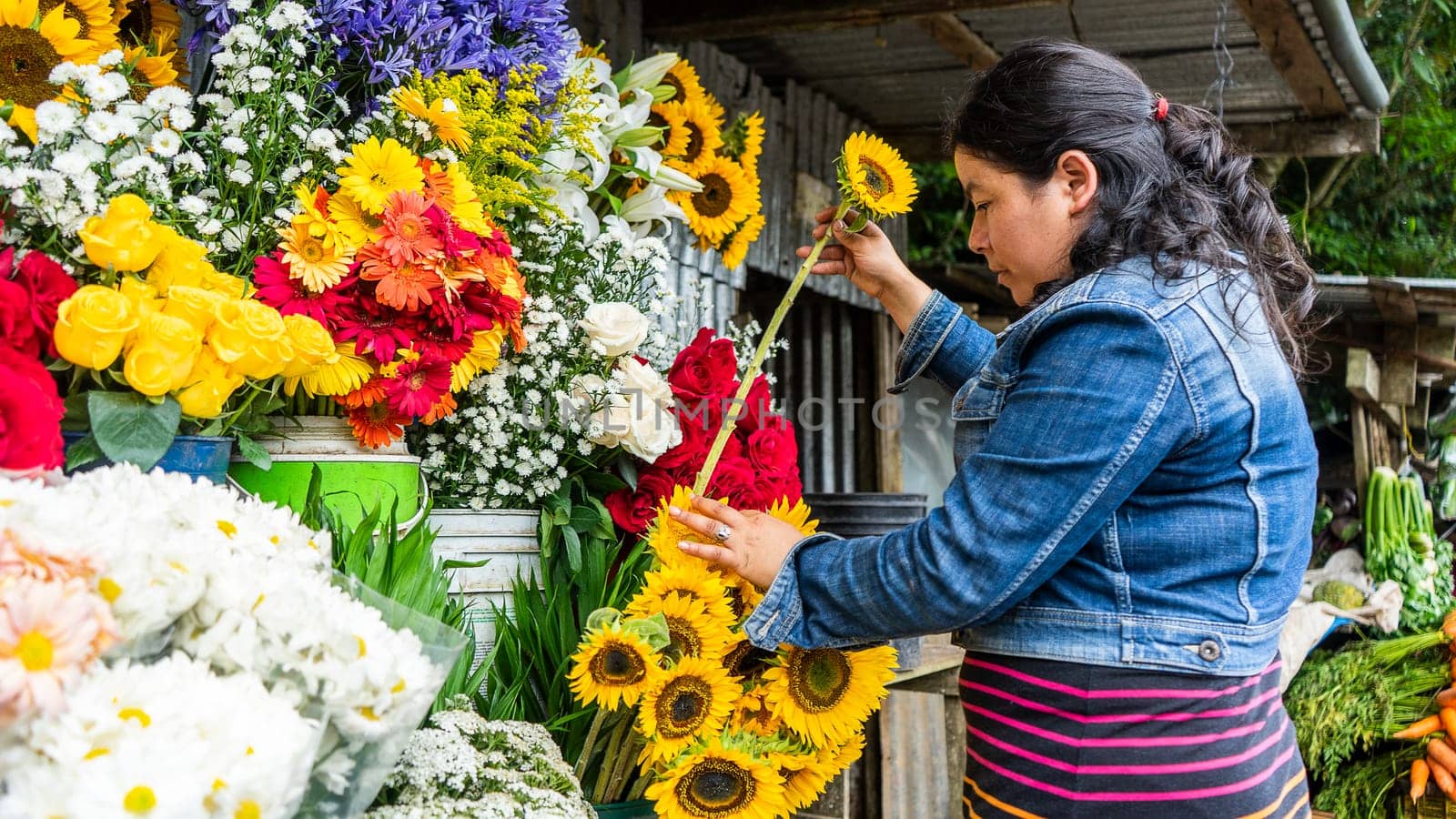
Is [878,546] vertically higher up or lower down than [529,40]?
lower down

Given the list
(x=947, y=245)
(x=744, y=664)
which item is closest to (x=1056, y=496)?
(x=744, y=664)

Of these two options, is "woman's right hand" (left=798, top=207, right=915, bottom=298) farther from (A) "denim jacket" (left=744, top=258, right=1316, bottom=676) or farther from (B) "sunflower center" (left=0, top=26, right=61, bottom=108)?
(B) "sunflower center" (left=0, top=26, right=61, bottom=108)

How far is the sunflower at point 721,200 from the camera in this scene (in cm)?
224

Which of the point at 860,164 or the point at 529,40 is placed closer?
the point at 860,164

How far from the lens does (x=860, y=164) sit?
1.41m

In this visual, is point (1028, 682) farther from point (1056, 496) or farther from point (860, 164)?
point (860, 164)

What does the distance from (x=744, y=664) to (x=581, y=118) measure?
83 cm

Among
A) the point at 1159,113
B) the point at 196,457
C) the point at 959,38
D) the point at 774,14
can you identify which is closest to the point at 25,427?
the point at 196,457

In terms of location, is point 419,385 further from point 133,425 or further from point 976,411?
point 976,411

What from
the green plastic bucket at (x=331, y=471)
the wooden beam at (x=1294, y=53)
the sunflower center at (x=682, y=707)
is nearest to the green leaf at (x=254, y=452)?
the green plastic bucket at (x=331, y=471)

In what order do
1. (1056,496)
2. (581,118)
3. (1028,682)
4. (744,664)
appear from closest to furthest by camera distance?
(1056,496) → (1028,682) → (744,664) → (581,118)

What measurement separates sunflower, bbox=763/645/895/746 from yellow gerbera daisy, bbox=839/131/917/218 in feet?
1.83

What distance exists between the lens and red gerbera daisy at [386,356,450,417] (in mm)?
1330

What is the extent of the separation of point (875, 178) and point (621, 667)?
2.27ft
